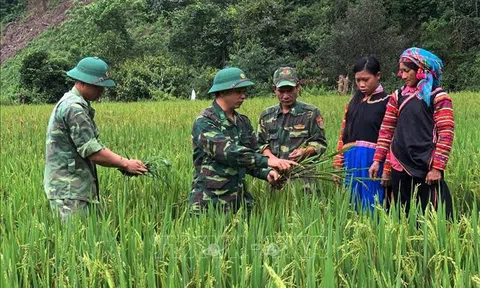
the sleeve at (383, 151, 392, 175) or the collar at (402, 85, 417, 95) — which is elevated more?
the collar at (402, 85, 417, 95)

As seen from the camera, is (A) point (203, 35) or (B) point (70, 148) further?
(A) point (203, 35)

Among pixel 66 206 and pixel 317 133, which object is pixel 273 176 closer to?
pixel 317 133

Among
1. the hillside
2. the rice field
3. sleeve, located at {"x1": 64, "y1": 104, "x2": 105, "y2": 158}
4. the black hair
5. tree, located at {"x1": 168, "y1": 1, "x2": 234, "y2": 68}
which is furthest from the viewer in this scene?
tree, located at {"x1": 168, "y1": 1, "x2": 234, "y2": 68}

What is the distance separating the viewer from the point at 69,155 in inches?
107

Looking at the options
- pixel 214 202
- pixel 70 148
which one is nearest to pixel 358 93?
pixel 214 202

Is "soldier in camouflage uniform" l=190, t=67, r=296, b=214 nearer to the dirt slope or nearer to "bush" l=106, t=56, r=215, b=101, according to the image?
"bush" l=106, t=56, r=215, b=101

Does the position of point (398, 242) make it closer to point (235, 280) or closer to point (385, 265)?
point (385, 265)

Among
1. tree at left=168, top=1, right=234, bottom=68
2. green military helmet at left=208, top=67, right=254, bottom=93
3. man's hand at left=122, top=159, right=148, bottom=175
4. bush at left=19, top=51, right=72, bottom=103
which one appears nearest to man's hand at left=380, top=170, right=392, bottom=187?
green military helmet at left=208, top=67, right=254, bottom=93

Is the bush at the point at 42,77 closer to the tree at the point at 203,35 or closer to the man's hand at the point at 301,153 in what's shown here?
the tree at the point at 203,35

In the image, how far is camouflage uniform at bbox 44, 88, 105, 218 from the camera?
8.69 feet

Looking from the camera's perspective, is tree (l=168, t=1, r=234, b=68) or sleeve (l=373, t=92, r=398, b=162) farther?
tree (l=168, t=1, r=234, b=68)

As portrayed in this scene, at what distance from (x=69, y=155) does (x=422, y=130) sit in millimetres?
1830

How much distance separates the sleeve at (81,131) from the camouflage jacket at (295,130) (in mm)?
1009

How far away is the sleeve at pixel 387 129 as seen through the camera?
2.90m
